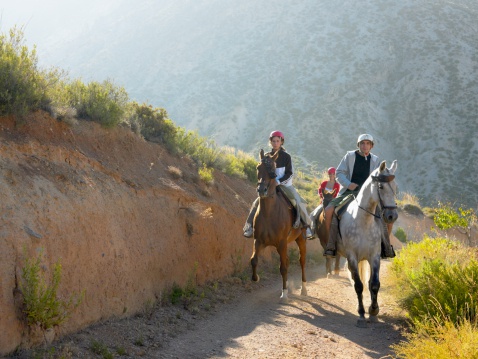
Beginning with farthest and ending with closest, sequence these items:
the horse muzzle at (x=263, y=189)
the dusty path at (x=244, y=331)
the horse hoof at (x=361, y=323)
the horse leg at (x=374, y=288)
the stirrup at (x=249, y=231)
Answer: the stirrup at (x=249, y=231), the horse muzzle at (x=263, y=189), the horse leg at (x=374, y=288), the horse hoof at (x=361, y=323), the dusty path at (x=244, y=331)

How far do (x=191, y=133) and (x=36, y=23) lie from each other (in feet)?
269

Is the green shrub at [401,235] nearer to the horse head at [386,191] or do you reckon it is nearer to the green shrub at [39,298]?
the horse head at [386,191]

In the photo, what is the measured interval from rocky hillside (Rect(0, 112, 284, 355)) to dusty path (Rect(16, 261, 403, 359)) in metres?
0.43

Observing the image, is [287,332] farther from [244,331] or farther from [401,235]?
[401,235]

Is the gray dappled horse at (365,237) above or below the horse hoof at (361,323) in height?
above

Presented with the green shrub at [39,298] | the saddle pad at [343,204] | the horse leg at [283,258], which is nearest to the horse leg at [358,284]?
the saddle pad at [343,204]

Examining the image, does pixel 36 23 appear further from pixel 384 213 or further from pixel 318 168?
pixel 384 213

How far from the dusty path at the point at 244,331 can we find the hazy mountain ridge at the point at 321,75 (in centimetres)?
3430

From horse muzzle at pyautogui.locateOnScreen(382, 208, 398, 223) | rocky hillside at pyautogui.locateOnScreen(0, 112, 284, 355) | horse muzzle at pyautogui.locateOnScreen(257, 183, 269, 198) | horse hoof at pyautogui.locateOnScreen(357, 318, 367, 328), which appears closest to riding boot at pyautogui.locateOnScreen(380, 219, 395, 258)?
horse muzzle at pyautogui.locateOnScreen(382, 208, 398, 223)

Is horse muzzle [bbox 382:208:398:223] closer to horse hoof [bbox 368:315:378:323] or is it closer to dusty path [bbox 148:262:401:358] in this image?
dusty path [bbox 148:262:401:358]

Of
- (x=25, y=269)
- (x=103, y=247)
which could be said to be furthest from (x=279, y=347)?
(x=25, y=269)

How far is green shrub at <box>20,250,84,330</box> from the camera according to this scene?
20.9 feet

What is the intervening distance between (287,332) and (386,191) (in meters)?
3.04

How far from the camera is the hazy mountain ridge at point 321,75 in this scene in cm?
4859
